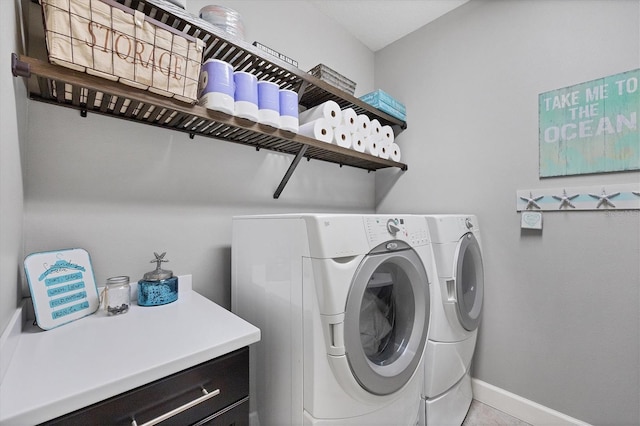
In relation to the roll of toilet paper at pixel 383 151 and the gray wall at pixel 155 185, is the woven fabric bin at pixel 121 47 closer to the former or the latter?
the gray wall at pixel 155 185

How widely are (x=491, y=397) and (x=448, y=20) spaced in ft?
8.69

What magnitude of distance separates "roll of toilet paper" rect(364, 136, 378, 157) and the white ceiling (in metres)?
0.99

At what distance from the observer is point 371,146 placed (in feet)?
6.01

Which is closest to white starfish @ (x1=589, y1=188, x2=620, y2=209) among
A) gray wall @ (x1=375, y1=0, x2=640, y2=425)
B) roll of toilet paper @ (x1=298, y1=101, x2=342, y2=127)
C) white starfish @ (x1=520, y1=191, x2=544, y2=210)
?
gray wall @ (x1=375, y1=0, x2=640, y2=425)

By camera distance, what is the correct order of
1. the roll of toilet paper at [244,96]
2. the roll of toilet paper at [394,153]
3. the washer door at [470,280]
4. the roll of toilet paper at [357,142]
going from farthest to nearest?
the roll of toilet paper at [394,153], the roll of toilet paper at [357,142], the washer door at [470,280], the roll of toilet paper at [244,96]

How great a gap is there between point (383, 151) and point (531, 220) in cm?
100

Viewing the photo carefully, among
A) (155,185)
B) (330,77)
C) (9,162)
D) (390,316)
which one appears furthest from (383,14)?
(9,162)

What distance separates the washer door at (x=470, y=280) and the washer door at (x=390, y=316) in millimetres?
384

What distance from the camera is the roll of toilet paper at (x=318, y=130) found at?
1.48 meters

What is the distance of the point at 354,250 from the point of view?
955mm

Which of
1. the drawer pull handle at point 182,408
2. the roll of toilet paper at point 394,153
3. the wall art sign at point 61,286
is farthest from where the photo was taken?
the roll of toilet paper at point 394,153

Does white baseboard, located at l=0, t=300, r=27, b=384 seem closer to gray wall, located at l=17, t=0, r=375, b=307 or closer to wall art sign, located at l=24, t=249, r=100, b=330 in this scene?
wall art sign, located at l=24, t=249, r=100, b=330

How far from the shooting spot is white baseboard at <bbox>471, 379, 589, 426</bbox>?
1.50 m

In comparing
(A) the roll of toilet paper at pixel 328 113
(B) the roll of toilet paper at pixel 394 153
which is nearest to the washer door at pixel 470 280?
(B) the roll of toilet paper at pixel 394 153
